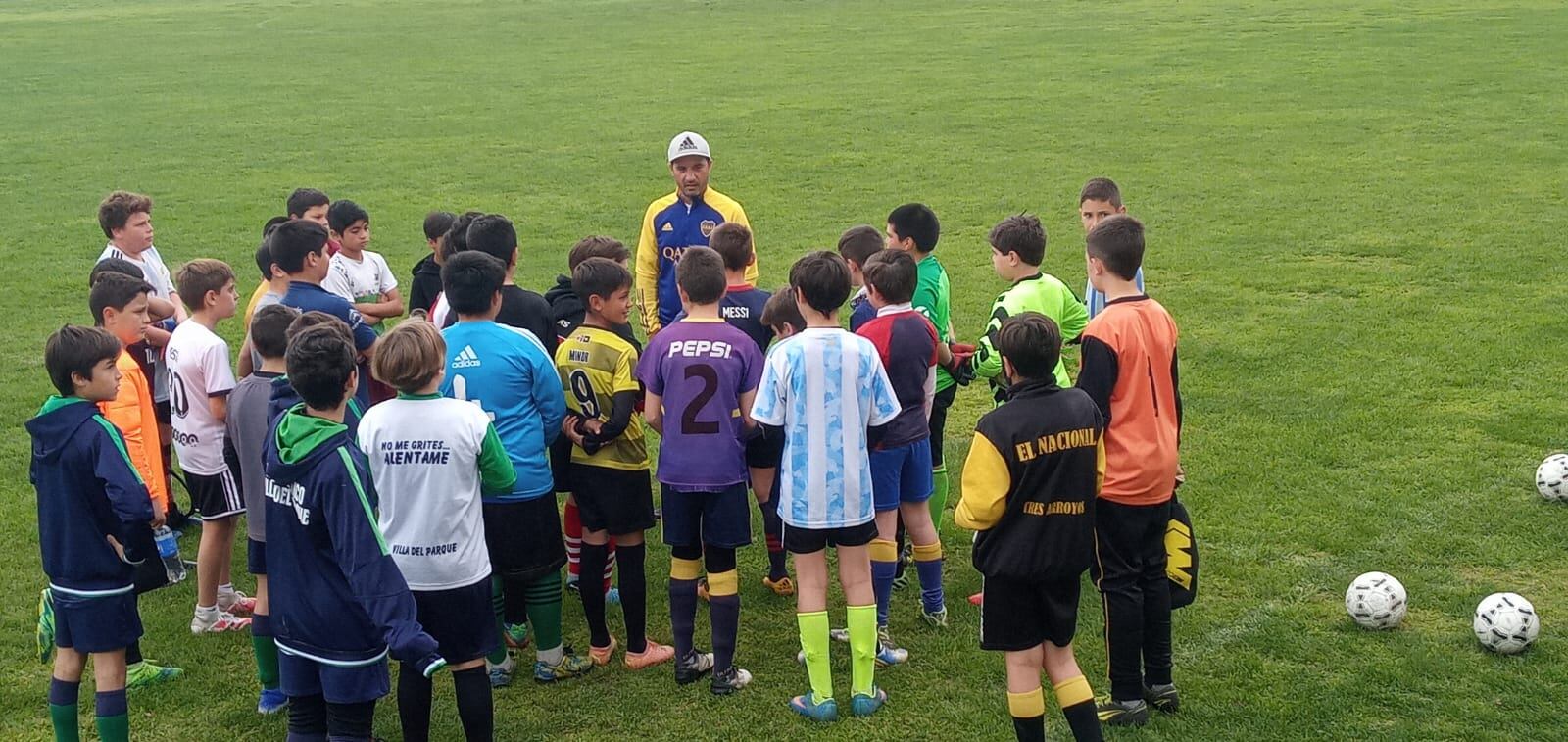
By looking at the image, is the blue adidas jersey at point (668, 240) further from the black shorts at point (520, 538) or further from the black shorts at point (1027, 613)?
the black shorts at point (1027, 613)

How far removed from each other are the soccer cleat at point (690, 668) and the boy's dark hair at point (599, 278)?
5.38 feet

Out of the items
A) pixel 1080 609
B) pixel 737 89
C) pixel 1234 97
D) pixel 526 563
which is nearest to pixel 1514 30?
pixel 1234 97

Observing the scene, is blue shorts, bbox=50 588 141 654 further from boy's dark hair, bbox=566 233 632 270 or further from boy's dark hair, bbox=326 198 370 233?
boy's dark hair, bbox=326 198 370 233

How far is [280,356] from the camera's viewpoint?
5.42 m

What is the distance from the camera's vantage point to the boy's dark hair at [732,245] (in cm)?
634

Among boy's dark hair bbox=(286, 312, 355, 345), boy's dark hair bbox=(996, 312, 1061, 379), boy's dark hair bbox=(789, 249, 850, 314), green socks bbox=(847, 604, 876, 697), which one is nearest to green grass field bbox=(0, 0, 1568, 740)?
green socks bbox=(847, 604, 876, 697)

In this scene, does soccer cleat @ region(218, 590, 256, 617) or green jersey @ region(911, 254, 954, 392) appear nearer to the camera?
green jersey @ region(911, 254, 954, 392)

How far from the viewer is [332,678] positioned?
15.3ft

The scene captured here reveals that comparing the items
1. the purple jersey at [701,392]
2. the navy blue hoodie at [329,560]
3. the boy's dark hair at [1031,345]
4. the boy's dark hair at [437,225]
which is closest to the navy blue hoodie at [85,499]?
the navy blue hoodie at [329,560]

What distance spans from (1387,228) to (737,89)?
15228 mm

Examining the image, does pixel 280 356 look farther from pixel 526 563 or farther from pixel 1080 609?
pixel 1080 609

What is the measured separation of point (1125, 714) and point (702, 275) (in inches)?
97.5

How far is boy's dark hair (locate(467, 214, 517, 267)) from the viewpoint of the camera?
252 inches

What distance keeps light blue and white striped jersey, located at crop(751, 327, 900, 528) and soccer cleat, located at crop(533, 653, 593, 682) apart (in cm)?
132
